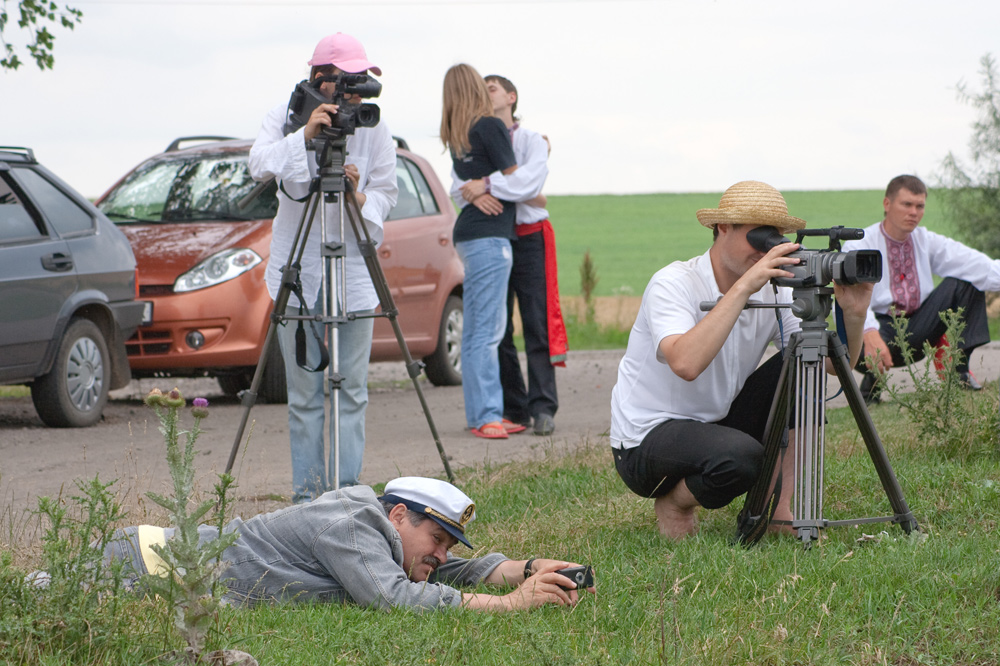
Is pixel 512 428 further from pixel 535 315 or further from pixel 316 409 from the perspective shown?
pixel 316 409

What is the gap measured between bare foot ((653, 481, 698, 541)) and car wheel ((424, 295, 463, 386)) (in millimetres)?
6223

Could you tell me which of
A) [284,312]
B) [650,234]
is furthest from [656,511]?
[650,234]

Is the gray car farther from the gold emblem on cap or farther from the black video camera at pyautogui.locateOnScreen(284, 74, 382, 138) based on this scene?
the gold emblem on cap

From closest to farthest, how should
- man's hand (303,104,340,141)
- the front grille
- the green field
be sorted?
man's hand (303,104,340,141) < the front grille < the green field

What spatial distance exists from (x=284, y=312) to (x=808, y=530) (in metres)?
2.52

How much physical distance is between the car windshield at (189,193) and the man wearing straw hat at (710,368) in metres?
5.45

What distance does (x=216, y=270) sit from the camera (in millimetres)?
8961

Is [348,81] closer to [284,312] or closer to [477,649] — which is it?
[284,312]

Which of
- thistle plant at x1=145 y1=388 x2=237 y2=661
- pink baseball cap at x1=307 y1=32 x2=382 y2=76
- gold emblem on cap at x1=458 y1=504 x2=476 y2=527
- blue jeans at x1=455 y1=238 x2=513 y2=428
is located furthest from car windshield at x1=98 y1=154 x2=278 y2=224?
thistle plant at x1=145 y1=388 x2=237 y2=661

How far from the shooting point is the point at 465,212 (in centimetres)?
790

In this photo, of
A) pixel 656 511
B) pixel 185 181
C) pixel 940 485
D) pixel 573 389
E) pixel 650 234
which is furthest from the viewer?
pixel 650 234

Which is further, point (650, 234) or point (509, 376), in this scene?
point (650, 234)

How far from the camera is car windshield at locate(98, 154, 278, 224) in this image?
31.3 feet

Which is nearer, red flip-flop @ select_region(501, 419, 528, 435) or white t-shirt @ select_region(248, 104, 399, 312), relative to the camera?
white t-shirt @ select_region(248, 104, 399, 312)
